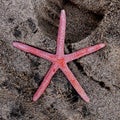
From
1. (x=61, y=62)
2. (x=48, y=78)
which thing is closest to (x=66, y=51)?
(x=61, y=62)

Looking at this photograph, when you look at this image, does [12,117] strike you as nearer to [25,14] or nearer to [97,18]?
[25,14]

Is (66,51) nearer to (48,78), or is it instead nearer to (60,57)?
(60,57)

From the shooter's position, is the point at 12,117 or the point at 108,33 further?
the point at 12,117

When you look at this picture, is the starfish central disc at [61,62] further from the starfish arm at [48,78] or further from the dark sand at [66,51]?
the dark sand at [66,51]

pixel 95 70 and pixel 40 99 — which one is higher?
pixel 95 70

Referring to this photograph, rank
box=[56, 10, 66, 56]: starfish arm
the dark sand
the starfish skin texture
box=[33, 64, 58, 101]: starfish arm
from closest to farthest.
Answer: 1. box=[56, 10, 66, 56]: starfish arm
2. the starfish skin texture
3. box=[33, 64, 58, 101]: starfish arm
4. the dark sand

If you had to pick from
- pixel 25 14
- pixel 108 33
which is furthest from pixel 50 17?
pixel 108 33

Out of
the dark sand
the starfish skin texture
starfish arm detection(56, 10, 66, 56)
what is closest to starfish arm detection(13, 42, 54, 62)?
the starfish skin texture

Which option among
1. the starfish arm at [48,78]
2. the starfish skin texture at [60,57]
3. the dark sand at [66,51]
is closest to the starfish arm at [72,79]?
the starfish skin texture at [60,57]

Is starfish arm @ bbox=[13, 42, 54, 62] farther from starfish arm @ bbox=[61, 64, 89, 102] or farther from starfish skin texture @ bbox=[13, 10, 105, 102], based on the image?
starfish arm @ bbox=[61, 64, 89, 102]
